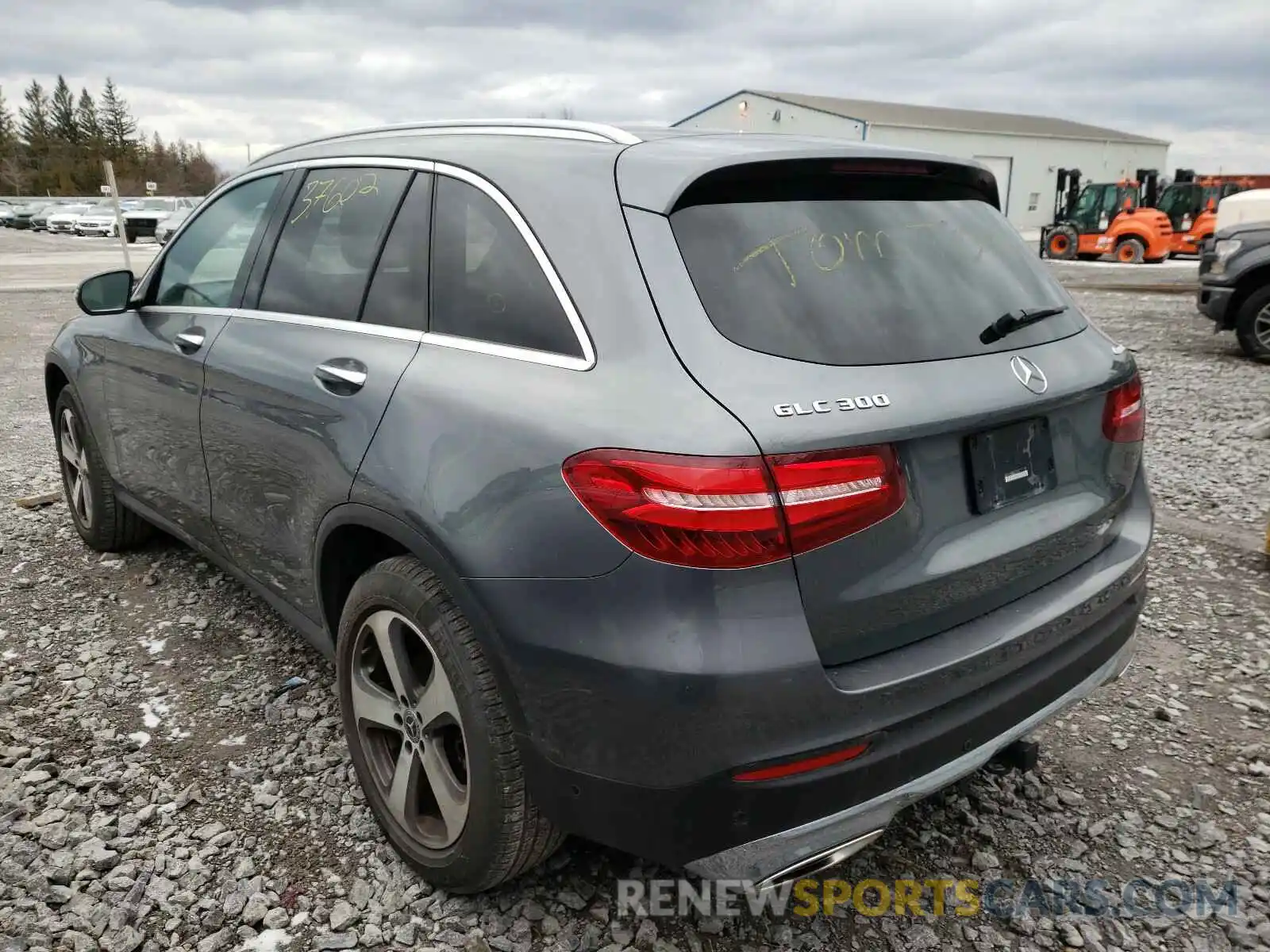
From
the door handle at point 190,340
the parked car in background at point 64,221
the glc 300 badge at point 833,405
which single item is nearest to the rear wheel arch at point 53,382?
the door handle at point 190,340

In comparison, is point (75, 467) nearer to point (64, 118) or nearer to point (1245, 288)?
point (1245, 288)

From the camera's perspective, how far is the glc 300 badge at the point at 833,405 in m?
1.76

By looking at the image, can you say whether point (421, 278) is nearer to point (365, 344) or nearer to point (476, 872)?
point (365, 344)

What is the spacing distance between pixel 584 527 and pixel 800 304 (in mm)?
642

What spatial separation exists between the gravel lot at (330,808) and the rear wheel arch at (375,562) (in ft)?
2.09

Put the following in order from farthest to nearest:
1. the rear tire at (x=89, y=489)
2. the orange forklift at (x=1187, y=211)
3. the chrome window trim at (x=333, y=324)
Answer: the orange forklift at (x=1187, y=211)
the rear tire at (x=89, y=489)
the chrome window trim at (x=333, y=324)

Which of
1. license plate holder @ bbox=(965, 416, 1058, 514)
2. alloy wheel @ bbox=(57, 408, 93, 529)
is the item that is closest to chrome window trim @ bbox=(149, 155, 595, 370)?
→ license plate holder @ bbox=(965, 416, 1058, 514)

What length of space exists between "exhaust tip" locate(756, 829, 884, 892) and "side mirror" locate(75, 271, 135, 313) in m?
3.34

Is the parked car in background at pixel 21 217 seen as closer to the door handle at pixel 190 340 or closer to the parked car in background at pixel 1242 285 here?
the parked car in background at pixel 1242 285

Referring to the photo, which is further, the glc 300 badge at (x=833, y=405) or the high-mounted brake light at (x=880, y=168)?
the high-mounted brake light at (x=880, y=168)

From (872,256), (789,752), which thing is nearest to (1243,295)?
(872,256)

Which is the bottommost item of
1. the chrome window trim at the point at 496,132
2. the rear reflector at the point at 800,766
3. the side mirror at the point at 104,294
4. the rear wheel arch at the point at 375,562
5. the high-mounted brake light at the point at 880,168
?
the rear reflector at the point at 800,766

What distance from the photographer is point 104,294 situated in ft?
12.5

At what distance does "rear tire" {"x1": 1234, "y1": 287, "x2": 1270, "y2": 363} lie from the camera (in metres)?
10.1
